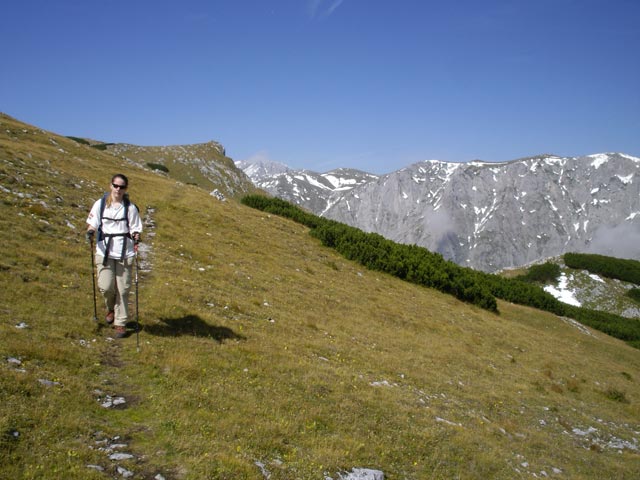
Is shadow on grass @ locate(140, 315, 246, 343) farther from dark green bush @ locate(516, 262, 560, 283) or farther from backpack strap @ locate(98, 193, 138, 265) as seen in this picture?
dark green bush @ locate(516, 262, 560, 283)

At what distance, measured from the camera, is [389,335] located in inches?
854

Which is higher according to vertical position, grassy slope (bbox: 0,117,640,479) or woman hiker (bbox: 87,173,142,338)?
woman hiker (bbox: 87,173,142,338)

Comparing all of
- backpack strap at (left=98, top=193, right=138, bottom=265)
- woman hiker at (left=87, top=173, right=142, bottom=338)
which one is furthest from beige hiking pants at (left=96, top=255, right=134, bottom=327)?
backpack strap at (left=98, top=193, right=138, bottom=265)

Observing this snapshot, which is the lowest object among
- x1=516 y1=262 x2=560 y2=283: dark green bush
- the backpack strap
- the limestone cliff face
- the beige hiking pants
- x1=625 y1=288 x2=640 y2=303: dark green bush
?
x1=625 y1=288 x2=640 y2=303: dark green bush

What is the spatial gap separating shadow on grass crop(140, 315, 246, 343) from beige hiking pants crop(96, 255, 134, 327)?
3.45 feet

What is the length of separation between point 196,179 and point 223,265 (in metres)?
117

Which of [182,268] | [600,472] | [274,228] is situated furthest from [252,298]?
[274,228]

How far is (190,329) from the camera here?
44.7ft

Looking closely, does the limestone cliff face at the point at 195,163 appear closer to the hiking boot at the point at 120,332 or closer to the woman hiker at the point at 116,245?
the woman hiker at the point at 116,245

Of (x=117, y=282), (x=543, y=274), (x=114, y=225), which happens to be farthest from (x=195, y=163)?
(x=117, y=282)

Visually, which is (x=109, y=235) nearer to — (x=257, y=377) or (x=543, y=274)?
(x=257, y=377)

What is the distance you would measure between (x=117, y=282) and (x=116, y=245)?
3.55 feet

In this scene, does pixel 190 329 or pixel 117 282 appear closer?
pixel 117 282

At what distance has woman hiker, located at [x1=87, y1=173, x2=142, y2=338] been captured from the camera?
11711mm
